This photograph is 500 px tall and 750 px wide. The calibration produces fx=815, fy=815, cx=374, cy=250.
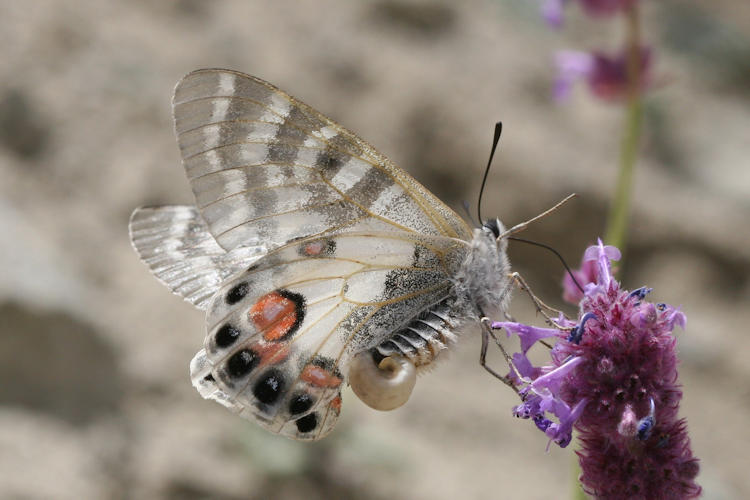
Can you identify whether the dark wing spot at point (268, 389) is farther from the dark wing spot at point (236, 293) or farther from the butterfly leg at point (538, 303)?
the butterfly leg at point (538, 303)

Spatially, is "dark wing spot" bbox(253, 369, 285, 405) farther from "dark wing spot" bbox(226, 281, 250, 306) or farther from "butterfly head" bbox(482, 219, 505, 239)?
"butterfly head" bbox(482, 219, 505, 239)

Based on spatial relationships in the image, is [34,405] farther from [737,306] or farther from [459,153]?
[737,306]

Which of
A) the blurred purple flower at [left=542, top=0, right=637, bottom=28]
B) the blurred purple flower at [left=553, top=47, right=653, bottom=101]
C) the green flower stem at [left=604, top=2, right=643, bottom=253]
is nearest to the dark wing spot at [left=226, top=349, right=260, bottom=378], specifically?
the green flower stem at [left=604, top=2, right=643, bottom=253]

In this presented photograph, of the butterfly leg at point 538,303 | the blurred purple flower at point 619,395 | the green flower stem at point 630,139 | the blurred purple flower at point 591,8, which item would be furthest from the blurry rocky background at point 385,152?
the blurred purple flower at point 619,395

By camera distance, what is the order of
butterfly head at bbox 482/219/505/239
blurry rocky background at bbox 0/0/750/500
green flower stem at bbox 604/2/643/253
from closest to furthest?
butterfly head at bbox 482/219/505/239, green flower stem at bbox 604/2/643/253, blurry rocky background at bbox 0/0/750/500

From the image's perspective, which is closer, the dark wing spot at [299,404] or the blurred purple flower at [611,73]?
the dark wing spot at [299,404]

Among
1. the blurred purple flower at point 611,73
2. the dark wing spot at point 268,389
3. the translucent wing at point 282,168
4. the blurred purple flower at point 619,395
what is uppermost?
the blurred purple flower at point 611,73
